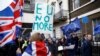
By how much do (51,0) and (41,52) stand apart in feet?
105

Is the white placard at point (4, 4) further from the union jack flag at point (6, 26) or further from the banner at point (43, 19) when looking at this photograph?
the banner at point (43, 19)

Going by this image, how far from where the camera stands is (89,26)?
79.6 feet

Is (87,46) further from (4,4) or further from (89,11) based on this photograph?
(89,11)

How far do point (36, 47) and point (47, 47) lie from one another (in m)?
0.32

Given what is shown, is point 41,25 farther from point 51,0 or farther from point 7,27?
point 51,0

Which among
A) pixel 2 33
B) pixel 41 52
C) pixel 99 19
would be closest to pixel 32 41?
pixel 41 52

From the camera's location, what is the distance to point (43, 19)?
14.9 metres

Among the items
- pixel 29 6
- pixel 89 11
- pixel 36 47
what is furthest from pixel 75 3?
pixel 36 47

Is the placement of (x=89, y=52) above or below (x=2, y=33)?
below

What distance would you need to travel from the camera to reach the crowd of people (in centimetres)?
613

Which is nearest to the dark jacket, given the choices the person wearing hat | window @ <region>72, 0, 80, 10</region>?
the person wearing hat

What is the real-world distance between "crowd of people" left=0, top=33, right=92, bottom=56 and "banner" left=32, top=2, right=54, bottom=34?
0.70 meters

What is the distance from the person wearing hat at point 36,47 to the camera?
599cm

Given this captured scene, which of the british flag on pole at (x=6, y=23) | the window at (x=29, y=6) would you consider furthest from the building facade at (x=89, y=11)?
the british flag on pole at (x=6, y=23)
